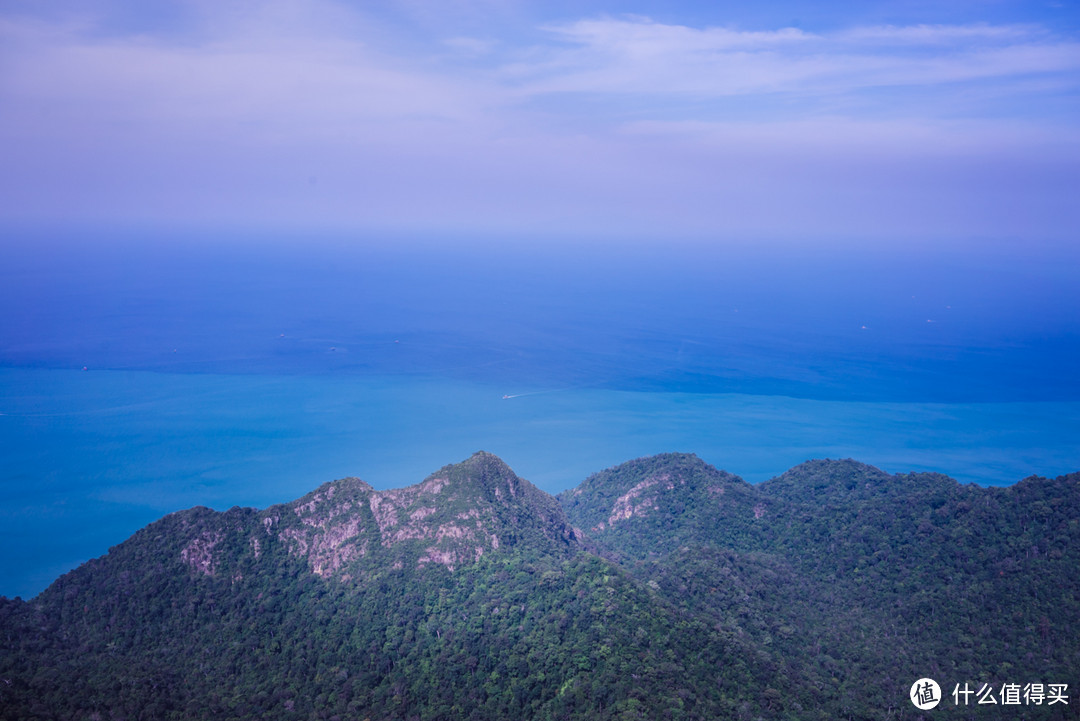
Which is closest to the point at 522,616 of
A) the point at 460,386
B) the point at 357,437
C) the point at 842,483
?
the point at 842,483

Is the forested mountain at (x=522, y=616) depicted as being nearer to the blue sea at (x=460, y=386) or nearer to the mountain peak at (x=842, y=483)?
the mountain peak at (x=842, y=483)

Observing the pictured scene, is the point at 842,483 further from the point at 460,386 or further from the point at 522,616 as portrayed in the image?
the point at 460,386

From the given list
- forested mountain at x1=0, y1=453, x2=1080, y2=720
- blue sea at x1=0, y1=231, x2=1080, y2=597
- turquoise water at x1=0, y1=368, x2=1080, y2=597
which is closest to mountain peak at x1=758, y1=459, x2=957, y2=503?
forested mountain at x1=0, y1=453, x2=1080, y2=720

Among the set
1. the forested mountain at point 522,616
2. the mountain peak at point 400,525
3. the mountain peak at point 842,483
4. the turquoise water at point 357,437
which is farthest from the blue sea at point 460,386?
the mountain peak at point 400,525

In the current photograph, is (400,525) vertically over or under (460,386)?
under

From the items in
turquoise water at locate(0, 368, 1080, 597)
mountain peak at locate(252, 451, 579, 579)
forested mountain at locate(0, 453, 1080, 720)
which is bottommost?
forested mountain at locate(0, 453, 1080, 720)

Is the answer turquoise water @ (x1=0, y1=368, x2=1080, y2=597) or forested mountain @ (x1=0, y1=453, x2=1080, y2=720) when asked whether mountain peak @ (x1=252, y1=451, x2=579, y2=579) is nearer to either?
forested mountain @ (x1=0, y1=453, x2=1080, y2=720)
